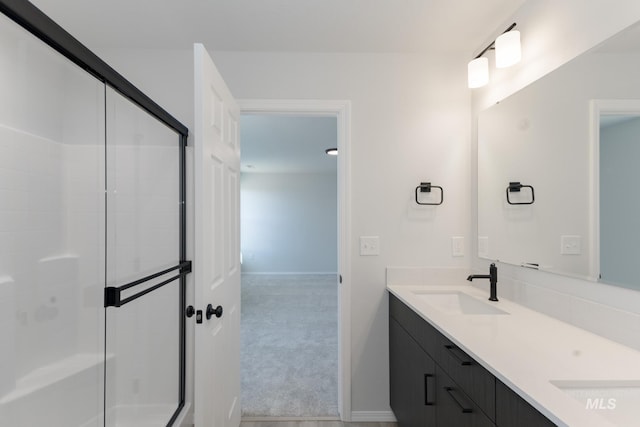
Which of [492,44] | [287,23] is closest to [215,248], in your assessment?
[287,23]

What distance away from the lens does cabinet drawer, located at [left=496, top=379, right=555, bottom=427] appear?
2.46 feet

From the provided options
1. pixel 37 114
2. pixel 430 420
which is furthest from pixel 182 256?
pixel 430 420

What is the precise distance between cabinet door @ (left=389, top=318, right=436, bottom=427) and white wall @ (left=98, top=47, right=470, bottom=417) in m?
0.13

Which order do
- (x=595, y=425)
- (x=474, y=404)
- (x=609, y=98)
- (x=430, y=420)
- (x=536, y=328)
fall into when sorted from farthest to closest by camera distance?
(x=430, y=420) → (x=536, y=328) → (x=609, y=98) → (x=474, y=404) → (x=595, y=425)

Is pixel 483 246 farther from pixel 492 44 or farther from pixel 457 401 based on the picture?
pixel 492 44

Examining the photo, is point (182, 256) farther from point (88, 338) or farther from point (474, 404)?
point (474, 404)

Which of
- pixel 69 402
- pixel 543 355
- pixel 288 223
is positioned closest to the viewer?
pixel 543 355

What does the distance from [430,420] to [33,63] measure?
2884mm

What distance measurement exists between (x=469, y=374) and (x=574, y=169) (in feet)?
3.10

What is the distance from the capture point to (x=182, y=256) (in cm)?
208

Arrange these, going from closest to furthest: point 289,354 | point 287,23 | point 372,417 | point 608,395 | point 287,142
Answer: point 608,395 → point 287,23 → point 372,417 → point 289,354 → point 287,142

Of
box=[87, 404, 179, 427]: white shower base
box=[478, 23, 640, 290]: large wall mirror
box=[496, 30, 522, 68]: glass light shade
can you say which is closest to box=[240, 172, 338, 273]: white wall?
box=[87, 404, 179, 427]: white shower base

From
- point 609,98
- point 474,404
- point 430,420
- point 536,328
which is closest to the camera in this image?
point 474,404

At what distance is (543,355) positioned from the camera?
39.4 inches
